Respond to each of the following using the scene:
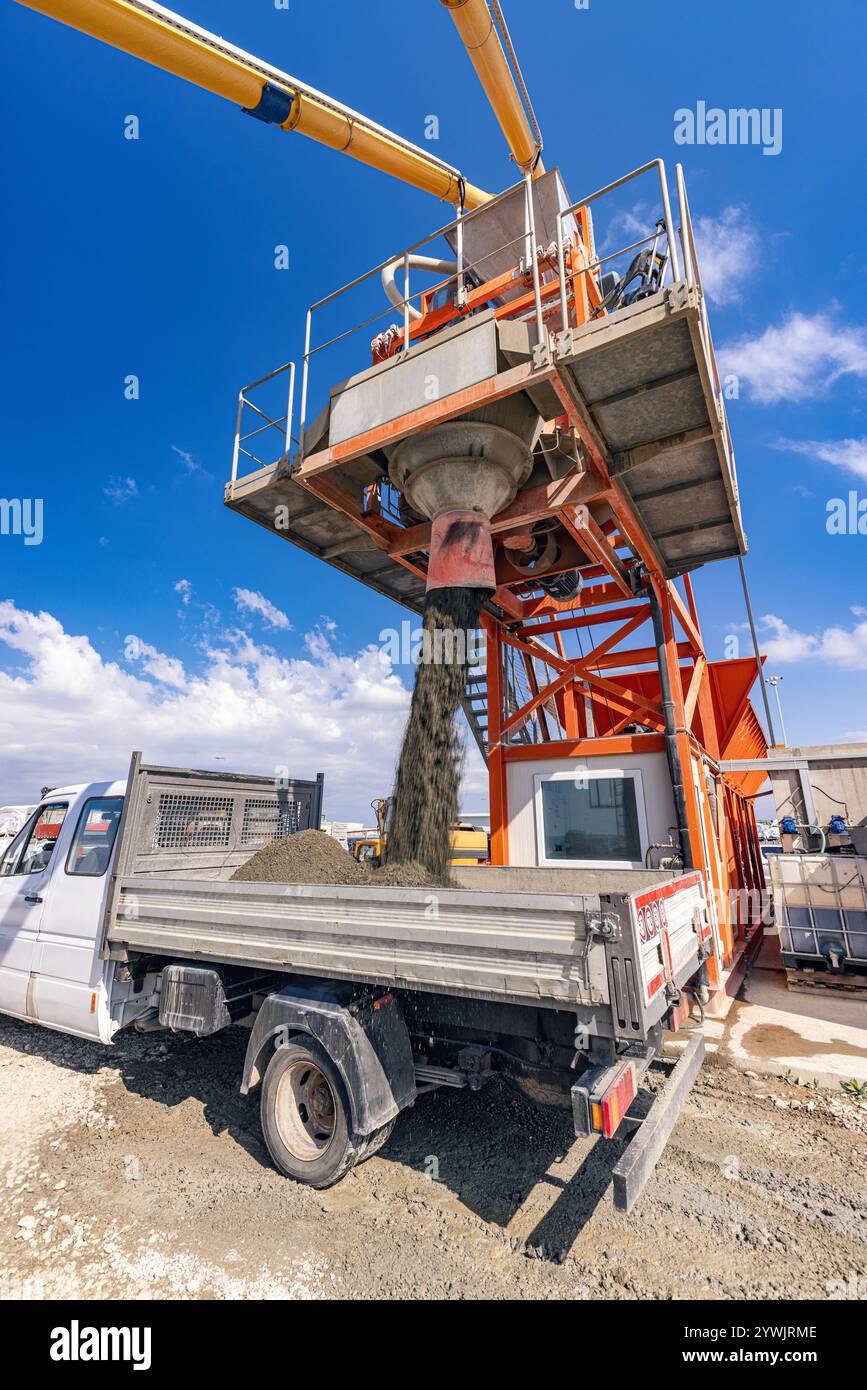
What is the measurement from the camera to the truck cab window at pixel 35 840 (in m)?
5.27

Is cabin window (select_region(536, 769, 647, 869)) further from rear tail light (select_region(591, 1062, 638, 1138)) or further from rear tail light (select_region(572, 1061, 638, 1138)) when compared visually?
rear tail light (select_region(572, 1061, 638, 1138))

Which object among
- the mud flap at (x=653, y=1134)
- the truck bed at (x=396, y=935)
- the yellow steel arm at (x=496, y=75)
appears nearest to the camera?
the mud flap at (x=653, y=1134)

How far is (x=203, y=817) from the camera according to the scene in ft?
17.3

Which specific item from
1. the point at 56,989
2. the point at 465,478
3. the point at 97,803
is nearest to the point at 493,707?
the point at 465,478

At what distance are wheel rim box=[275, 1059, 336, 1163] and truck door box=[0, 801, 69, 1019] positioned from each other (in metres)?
2.85

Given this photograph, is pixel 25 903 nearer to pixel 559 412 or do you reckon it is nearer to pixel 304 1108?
pixel 304 1108

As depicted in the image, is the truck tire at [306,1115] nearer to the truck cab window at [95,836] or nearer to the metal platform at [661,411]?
the truck cab window at [95,836]

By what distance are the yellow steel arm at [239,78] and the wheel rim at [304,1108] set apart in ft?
40.9

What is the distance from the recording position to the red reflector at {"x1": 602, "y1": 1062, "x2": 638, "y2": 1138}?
7.61 feet

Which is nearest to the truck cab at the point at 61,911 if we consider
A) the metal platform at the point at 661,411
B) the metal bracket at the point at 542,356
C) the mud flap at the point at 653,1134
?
the mud flap at the point at 653,1134

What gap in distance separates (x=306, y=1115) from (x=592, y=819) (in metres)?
5.23
